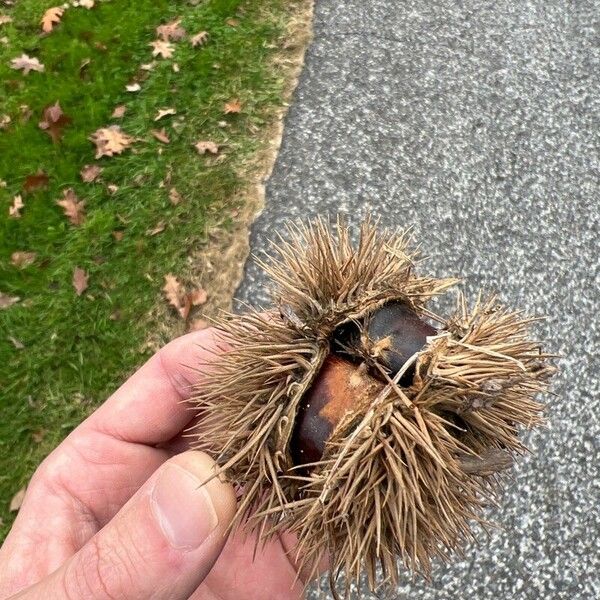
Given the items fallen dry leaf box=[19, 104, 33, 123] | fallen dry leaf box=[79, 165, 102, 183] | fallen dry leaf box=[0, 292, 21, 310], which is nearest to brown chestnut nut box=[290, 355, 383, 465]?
fallen dry leaf box=[0, 292, 21, 310]

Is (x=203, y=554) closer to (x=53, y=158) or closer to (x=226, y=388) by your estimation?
(x=226, y=388)

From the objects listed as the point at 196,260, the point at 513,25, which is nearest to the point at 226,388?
the point at 196,260

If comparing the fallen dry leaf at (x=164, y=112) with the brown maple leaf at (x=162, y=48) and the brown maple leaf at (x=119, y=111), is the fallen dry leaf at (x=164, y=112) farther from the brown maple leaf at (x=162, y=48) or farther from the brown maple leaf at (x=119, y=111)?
the brown maple leaf at (x=162, y=48)

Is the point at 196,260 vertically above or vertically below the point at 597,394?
above

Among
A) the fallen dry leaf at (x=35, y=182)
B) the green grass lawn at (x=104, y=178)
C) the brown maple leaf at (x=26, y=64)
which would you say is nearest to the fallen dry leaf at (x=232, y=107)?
the green grass lawn at (x=104, y=178)

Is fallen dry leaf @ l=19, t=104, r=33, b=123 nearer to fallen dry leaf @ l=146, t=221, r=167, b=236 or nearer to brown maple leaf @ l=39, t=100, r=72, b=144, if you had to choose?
brown maple leaf @ l=39, t=100, r=72, b=144

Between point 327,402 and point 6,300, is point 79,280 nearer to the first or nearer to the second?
point 6,300

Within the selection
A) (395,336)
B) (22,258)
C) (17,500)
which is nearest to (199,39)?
(22,258)
